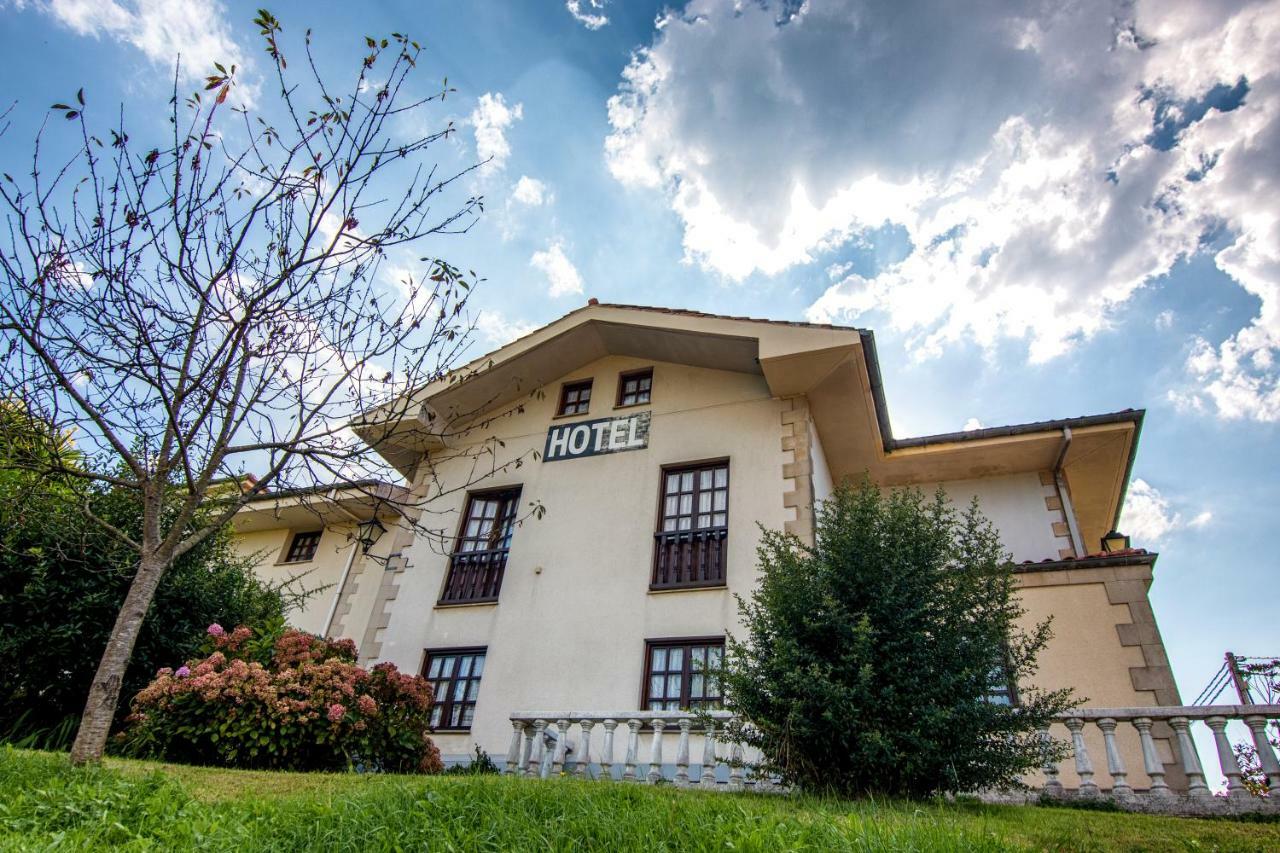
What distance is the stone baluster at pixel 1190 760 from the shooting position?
235 inches

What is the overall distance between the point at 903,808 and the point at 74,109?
771cm

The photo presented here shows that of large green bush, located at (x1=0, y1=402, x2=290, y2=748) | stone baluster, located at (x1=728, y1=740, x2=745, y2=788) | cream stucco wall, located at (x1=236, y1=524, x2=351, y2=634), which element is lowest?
stone baluster, located at (x1=728, y1=740, x2=745, y2=788)

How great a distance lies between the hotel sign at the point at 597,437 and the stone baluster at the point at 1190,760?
786 cm

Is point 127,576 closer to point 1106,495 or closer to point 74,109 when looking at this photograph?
point 74,109

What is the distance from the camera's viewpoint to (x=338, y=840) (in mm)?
4066

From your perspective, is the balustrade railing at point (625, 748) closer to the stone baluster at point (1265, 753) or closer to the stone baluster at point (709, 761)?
the stone baluster at point (709, 761)

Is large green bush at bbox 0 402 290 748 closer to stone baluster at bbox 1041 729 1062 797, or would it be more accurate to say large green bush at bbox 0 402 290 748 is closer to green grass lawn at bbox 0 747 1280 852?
green grass lawn at bbox 0 747 1280 852

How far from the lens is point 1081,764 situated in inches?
254

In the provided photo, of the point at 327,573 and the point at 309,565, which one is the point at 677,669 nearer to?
the point at 327,573

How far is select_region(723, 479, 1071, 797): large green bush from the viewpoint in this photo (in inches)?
223

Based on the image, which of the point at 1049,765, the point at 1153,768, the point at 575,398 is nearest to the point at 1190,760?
the point at 1153,768

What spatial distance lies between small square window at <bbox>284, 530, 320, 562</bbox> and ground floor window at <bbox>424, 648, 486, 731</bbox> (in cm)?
661

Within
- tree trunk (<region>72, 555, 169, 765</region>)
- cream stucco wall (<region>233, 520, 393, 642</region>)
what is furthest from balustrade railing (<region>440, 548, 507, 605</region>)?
tree trunk (<region>72, 555, 169, 765</region>)

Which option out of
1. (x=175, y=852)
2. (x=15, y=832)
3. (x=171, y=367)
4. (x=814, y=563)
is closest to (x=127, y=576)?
(x=171, y=367)
